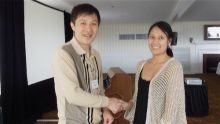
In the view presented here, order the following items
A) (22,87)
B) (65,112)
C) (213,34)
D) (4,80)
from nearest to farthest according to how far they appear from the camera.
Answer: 1. (65,112)
2. (4,80)
3. (22,87)
4. (213,34)

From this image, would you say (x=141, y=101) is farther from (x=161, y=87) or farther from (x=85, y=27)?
(x=85, y=27)

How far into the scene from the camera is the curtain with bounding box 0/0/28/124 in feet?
13.5

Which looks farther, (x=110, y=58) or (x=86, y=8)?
(x=110, y=58)

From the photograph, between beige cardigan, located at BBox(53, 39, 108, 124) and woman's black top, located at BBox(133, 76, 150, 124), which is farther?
woman's black top, located at BBox(133, 76, 150, 124)

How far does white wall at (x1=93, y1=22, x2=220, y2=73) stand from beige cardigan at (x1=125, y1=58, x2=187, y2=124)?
34.8 ft

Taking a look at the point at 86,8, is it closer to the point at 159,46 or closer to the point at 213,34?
the point at 159,46

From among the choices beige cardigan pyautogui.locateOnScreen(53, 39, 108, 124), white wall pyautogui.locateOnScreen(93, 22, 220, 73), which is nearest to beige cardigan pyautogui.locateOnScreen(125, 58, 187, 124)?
beige cardigan pyautogui.locateOnScreen(53, 39, 108, 124)

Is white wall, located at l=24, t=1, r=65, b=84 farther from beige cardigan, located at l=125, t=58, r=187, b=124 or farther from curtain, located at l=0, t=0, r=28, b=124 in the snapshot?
beige cardigan, located at l=125, t=58, r=187, b=124

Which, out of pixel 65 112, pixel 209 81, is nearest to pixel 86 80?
pixel 65 112

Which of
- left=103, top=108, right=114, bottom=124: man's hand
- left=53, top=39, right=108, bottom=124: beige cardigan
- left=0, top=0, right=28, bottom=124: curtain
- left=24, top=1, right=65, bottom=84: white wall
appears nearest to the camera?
left=53, top=39, right=108, bottom=124: beige cardigan

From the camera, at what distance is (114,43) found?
12.4m

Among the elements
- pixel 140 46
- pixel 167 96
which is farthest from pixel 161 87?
pixel 140 46

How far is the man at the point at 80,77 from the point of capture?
1.25 meters

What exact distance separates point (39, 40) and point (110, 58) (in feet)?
23.6
